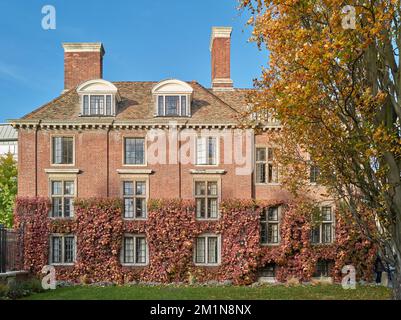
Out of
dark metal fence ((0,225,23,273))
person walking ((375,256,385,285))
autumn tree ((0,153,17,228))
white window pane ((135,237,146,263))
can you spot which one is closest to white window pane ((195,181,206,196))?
white window pane ((135,237,146,263))

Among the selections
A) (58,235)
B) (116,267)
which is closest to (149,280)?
(116,267)

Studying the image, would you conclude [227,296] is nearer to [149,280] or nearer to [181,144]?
[149,280]

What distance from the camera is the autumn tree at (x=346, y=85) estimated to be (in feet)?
44.3

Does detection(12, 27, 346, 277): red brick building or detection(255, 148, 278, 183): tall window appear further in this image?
detection(255, 148, 278, 183): tall window

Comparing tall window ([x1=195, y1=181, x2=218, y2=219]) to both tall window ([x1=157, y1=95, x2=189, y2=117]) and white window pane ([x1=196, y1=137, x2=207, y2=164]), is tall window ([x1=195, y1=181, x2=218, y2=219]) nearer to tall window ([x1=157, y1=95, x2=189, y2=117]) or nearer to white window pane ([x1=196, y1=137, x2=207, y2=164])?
white window pane ([x1=196, y1=137, x2=207, y2=164])

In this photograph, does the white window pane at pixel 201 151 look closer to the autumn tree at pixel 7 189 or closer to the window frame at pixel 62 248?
the window frame at pixel 62 248

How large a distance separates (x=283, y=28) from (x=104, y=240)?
17256 millimetres

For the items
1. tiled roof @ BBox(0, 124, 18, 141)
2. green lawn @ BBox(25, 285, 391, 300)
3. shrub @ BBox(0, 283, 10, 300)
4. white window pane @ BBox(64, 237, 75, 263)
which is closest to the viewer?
shrub @ BBox(0, 283, 10, 300)

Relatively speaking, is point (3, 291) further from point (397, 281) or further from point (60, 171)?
point (397, 281)

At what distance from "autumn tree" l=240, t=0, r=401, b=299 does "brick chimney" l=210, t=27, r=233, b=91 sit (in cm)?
1632

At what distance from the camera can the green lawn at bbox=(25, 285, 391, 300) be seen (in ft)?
69.7

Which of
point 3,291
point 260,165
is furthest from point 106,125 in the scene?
point 3,291

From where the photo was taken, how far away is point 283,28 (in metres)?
14.7

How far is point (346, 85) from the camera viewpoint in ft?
48.8
